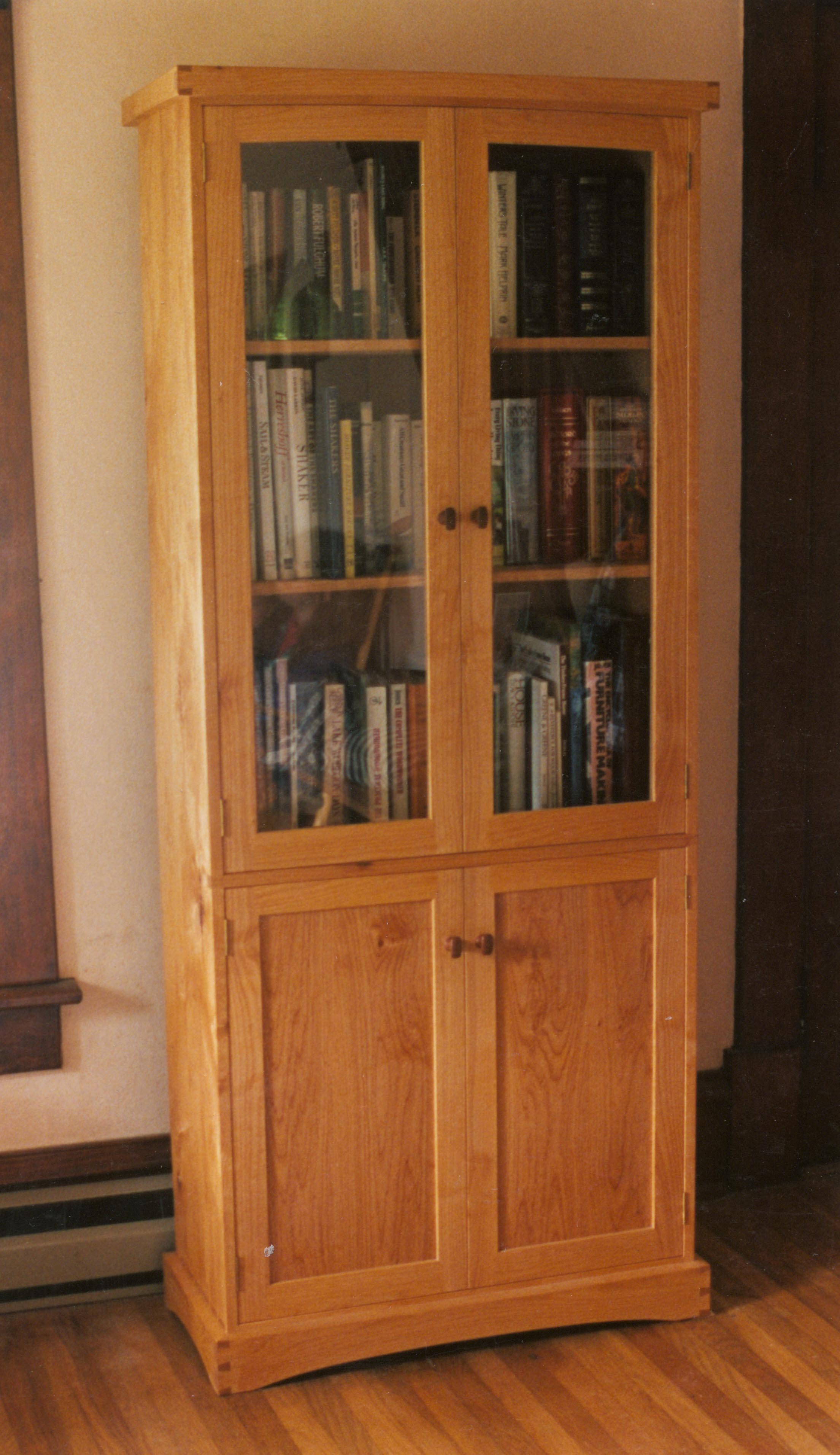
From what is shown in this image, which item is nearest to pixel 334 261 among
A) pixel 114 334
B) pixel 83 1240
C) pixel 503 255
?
pixel 503 255

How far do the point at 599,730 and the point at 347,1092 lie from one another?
702mm

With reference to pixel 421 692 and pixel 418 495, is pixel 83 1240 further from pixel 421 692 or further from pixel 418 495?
pixel 418 495

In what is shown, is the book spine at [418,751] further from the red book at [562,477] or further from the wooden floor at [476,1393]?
the wooden floor at [476,1393]

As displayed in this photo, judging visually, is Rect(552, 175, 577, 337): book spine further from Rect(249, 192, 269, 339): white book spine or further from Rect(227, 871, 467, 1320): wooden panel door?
Rect(227, 871, 467, 1320): wooden panel door

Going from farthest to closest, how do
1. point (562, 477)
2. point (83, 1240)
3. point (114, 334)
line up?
point (83, 1240), point (114, 334), point (562, 477)

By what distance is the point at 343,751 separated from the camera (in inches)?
92.4

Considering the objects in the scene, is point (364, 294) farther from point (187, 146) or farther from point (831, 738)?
point (831, 738)

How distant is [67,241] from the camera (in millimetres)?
2479

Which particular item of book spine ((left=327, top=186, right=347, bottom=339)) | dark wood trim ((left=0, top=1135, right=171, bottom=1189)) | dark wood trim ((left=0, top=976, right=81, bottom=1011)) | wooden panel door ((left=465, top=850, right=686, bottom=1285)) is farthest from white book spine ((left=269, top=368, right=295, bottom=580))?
dark wood trim ((left=0, top=1135, right=171, bottom=1189))

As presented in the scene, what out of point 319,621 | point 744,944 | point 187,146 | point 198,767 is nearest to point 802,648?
point 744,944

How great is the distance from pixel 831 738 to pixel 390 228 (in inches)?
55.1

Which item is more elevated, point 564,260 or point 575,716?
point 564,260

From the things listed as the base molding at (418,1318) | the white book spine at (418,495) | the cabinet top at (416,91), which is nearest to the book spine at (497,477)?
the white book spine at (418,495)

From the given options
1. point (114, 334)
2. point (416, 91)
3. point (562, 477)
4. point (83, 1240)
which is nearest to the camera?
point (416, 91)
